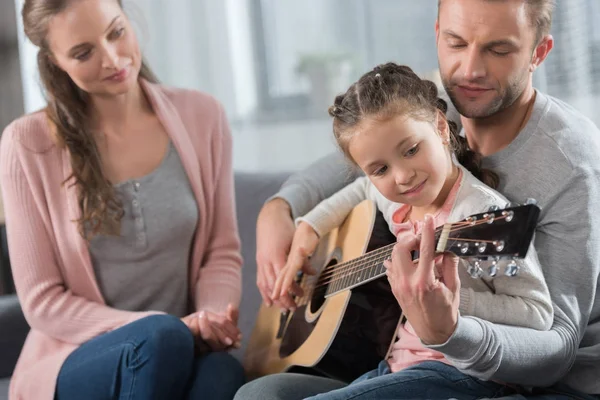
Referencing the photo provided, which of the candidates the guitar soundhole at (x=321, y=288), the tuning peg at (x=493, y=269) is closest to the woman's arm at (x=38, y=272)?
the guitar soundhole at (x=321, y=288)

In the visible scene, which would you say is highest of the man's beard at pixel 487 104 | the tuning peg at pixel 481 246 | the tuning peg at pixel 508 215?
the man's beard at pixel 487 104

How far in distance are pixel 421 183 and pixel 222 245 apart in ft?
2.65

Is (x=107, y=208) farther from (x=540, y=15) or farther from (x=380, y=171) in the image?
(x=540, y=15)

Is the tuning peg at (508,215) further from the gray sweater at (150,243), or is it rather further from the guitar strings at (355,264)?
the gray sweater at (150,243)

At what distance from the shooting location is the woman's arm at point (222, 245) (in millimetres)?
2150

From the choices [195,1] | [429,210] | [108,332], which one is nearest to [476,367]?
[429,210]

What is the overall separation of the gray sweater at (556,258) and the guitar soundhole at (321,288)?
1.43 ft

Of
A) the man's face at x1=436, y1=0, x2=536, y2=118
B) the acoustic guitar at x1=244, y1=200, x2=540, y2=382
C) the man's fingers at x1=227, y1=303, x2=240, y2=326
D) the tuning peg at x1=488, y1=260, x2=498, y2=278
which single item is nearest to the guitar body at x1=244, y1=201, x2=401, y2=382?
the acoustic guitar at x1=244, y1=200, x2=540, y2=382

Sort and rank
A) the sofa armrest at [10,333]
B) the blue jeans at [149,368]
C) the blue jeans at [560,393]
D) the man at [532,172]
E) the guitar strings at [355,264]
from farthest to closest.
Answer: the sofa armrest at [10,333] → the blue jeans at [149,368] → the guitar strings at [355,264] → the blue jeans at [560,393] → the man at [532,172]

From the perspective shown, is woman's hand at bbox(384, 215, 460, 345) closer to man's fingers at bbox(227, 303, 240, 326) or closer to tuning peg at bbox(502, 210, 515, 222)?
tuning peg at bbox(502, 210, 515, 222)

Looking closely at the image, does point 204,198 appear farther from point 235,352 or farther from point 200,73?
point 200,73

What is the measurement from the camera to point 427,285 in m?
1.31

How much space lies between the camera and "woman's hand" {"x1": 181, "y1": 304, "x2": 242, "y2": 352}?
1.96 metres

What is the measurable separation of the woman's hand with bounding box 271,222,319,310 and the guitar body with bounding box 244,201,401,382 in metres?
0.04
